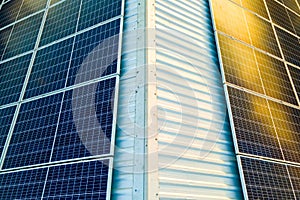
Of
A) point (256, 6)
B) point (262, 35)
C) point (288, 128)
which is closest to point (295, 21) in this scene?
point (256, 6)

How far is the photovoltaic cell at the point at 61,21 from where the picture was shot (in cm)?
781

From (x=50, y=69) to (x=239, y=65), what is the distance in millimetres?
5179

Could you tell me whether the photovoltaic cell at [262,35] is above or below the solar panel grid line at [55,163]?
above

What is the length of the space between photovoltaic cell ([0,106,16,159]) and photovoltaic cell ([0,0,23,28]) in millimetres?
4585

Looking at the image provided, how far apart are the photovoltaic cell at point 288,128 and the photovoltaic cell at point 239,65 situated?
29.1 inches

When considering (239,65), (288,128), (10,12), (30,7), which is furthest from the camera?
(10,12)

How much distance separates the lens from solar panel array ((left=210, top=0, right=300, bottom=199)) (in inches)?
233

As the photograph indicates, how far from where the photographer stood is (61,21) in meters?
8.13

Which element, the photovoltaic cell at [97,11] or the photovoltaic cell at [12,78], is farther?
the photovoltaic cell at [12,78]

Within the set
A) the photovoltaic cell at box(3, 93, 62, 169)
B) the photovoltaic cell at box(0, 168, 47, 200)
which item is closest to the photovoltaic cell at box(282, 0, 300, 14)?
the photovoltaic cell at box(3, 93, 62, 169)

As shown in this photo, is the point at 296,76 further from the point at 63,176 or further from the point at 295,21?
the point at 63,176

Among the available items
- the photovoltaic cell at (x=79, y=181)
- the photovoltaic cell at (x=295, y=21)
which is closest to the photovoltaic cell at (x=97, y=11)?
the photovoltaic cell at (x=79, y=181)

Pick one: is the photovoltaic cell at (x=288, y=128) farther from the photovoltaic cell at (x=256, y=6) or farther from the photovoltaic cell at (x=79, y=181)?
the photovoltaic cell at (x=79, y=181)

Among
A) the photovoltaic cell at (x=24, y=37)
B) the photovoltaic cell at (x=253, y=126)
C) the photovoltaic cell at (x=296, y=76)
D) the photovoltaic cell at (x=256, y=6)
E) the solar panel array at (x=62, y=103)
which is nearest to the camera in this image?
the solar panel array at (x=62, y=103)
